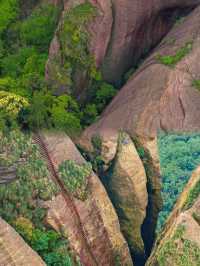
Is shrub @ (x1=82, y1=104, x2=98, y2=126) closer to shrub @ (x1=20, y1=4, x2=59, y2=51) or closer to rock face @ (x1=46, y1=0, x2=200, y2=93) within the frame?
rock face @ (x1=46, y1=0, x2=200, y2=93)

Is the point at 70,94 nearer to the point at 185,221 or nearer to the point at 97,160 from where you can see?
the point at 97,160

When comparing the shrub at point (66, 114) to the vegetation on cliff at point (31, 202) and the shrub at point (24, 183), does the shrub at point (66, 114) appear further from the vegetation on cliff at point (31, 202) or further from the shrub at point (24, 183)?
the vegetation on cliff at point (31, 202)

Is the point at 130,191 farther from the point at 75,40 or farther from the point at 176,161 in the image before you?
the point at 75,40

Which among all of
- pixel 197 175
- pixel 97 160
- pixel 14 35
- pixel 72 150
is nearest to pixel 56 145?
pixel 72 150

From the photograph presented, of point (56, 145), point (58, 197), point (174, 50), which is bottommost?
point (58, 197)

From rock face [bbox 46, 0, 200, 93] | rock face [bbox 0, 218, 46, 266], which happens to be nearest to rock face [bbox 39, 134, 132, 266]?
rock face [bbox 0, 218, 46, 266]

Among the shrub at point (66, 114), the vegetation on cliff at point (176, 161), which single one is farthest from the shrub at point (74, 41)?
the vegetation on cliff at point (176, 161)
